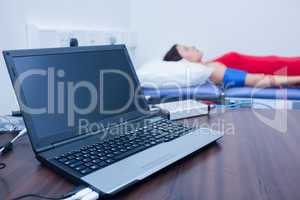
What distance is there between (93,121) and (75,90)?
8 cm

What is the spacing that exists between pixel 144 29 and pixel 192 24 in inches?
14.8

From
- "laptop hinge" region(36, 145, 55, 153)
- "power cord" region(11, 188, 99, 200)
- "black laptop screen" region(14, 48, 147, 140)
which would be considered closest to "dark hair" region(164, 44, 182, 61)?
"black laptop screen" region(14, 48, 147, 140)

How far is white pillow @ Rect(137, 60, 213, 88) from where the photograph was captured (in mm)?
1525

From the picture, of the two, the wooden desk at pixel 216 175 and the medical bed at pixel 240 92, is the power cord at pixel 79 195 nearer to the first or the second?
the wooden desk at pixel 216 175

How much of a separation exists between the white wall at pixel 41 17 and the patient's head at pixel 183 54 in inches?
18.1

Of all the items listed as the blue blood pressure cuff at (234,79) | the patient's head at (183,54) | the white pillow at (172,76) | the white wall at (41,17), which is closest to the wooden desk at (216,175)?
the white wall at (41,17)

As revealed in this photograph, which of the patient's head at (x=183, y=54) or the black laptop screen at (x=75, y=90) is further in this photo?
the patient's head at (x=183, y=54)

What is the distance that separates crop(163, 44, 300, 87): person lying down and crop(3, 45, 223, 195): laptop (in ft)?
3.43

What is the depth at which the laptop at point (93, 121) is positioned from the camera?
48 centimetres

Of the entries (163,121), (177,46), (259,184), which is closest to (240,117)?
(163,121)

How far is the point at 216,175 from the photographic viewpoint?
1.64 feet

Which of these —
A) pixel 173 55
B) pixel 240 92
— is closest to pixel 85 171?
pixel 240 92

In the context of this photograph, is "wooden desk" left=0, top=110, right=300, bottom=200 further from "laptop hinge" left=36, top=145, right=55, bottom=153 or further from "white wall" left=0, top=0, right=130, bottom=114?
"white wall" left=0, top=0, right=130, bottom=114

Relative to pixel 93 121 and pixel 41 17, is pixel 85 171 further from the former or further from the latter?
pixel 41 17
